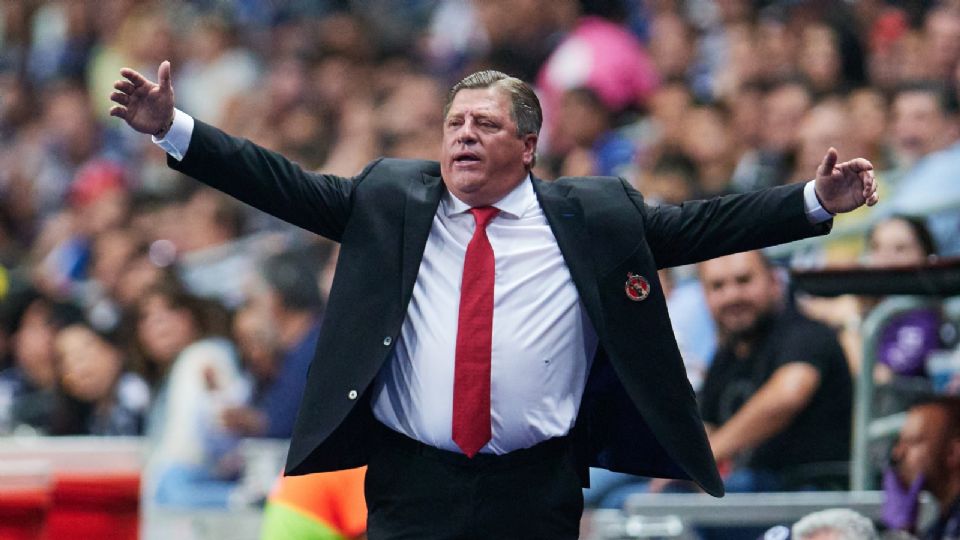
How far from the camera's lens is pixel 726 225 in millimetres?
4398

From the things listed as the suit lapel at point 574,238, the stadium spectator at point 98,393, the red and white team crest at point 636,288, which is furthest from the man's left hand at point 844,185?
the stadium spectator at point 98,393

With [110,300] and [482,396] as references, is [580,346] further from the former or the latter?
[110,300]

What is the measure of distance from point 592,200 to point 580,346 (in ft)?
1.30

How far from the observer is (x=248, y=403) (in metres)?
8.80

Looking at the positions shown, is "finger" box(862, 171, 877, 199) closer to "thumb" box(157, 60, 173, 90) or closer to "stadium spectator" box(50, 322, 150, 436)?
"thumb" box(157, 60, 173, 90)

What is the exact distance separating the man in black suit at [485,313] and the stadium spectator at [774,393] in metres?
2.09

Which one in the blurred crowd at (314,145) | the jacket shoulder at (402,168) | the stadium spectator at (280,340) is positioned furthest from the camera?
the blurred crowd at (314,145)

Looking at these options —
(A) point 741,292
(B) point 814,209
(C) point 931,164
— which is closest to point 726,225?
(B) point 814,209

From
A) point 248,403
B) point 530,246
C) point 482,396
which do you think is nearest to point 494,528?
point 482,396

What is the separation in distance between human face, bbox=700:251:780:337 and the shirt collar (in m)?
2.33

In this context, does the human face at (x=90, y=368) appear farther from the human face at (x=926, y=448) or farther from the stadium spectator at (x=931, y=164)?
the human face at (x=926, y=448)

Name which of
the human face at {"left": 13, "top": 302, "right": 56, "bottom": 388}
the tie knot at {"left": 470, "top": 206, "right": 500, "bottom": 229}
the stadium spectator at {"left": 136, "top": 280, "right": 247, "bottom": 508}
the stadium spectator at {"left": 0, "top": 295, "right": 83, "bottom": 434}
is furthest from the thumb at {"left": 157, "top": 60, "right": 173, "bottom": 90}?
the human face at {"left": 13, "top": 302, "right": 56, "bottom": 388}

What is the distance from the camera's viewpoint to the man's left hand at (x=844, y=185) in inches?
170

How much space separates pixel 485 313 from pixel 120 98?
108cm
